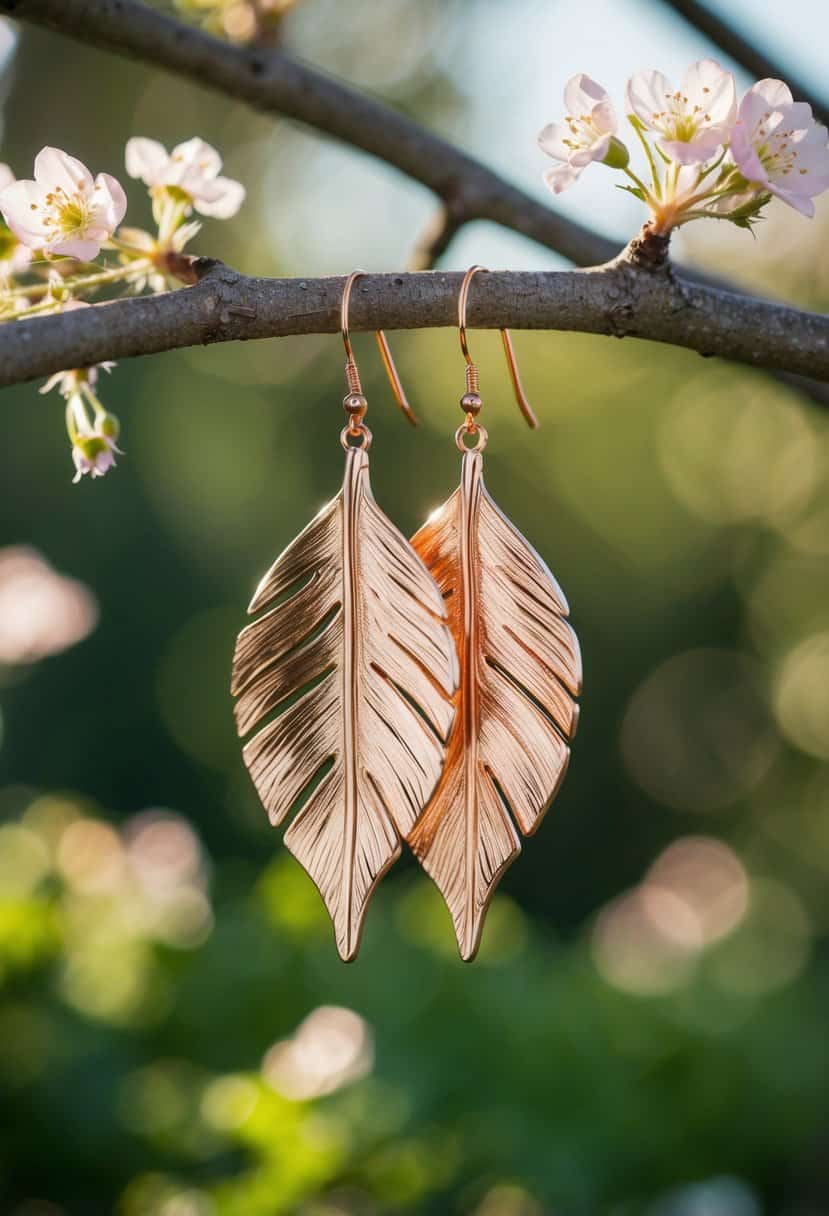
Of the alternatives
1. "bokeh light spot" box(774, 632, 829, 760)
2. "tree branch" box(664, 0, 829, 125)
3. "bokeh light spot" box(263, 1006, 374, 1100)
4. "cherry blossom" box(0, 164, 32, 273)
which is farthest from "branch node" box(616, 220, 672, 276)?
"bokeh light spot" box(774, 632, 829, 760)

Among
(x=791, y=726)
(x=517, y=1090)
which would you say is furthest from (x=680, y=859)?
(x=517, y=1090)

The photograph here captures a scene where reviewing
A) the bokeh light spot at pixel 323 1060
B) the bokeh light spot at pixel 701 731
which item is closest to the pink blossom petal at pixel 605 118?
the bokeh light spot at pixel 323 1060

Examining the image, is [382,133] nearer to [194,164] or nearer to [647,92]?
[194,164]

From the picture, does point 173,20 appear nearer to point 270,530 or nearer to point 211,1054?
point 211,1054

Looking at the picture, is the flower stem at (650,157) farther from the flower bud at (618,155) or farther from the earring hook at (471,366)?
the earring hook at (471,366)

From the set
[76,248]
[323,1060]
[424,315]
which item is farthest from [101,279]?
[323,1060]

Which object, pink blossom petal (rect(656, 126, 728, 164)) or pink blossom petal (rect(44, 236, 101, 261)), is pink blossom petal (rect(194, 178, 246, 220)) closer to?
pink blossom petal (rect(44, 236, 101, 261))
